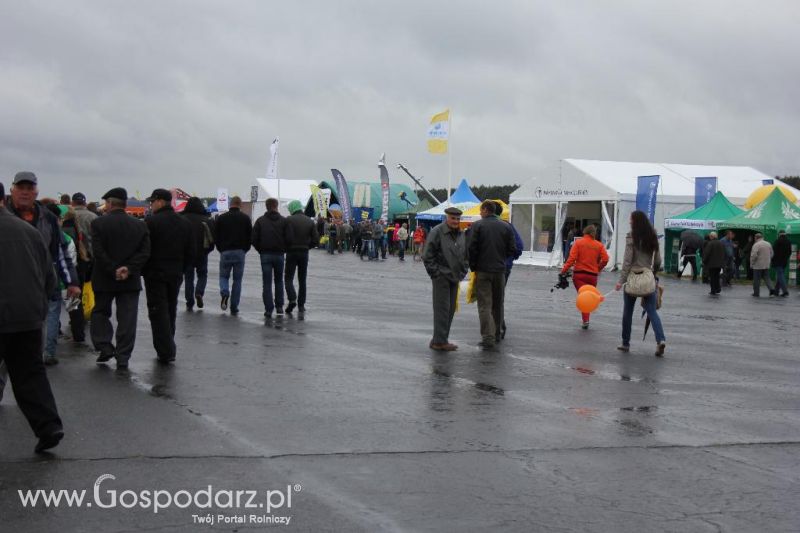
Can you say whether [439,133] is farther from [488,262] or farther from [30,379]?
[30,379]

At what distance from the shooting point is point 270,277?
51.3ft

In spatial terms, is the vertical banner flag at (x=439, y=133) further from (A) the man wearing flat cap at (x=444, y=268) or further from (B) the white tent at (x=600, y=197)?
(A) the man wearing flat cap at (x=444, y=268)

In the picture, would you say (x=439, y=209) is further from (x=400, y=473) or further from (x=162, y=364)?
(x=400, y=473)

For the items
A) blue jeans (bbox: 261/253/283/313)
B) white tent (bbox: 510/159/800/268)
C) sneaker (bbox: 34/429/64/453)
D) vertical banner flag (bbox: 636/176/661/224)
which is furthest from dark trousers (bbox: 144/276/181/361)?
white tent (bbox: 510/159/800/268)

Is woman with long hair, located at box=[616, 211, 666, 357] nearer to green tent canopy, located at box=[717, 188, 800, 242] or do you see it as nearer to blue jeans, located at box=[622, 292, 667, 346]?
blue jeans, located at box=[622, 292, 667, 346]

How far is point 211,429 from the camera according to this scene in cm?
685

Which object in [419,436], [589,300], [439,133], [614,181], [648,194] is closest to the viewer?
[419,436]

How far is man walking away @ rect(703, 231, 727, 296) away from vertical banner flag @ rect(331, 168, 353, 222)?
108ft

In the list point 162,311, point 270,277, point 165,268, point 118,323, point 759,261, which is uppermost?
point 759,261

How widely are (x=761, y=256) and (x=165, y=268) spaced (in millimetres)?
20116

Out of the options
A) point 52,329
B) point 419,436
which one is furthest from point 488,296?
point 419,436

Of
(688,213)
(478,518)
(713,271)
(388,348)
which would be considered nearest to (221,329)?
(388,348)

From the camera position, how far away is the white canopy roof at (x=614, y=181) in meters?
36.9

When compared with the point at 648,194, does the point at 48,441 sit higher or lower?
lower
